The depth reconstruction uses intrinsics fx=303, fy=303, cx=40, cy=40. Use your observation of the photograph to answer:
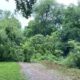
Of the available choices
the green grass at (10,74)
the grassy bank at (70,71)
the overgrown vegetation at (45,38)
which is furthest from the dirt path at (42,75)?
the overgrown vegetation at (45,38)

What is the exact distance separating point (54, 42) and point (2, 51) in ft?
44.1

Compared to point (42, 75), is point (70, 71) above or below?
below

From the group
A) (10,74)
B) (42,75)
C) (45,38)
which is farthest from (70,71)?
(45,38)

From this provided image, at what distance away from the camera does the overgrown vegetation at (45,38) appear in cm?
3544

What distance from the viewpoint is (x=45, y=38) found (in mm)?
46219

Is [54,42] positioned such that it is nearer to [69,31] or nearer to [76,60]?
[69,31]

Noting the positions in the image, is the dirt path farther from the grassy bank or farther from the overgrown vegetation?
the overgrown vegetation

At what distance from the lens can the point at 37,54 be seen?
4169 centimetres

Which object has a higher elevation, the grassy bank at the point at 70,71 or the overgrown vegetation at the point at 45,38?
the overgrown vegetation at the point at 45,38

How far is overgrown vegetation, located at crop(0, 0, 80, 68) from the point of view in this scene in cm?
3544

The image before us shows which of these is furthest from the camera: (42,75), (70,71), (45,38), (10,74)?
(45,38)

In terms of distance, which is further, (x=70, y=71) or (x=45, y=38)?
(x=45, y=38)

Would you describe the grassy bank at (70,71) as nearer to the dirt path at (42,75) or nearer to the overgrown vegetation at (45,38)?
the dirt path at (42,75)

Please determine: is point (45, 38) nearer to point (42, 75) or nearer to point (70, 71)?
point (70, 71)
